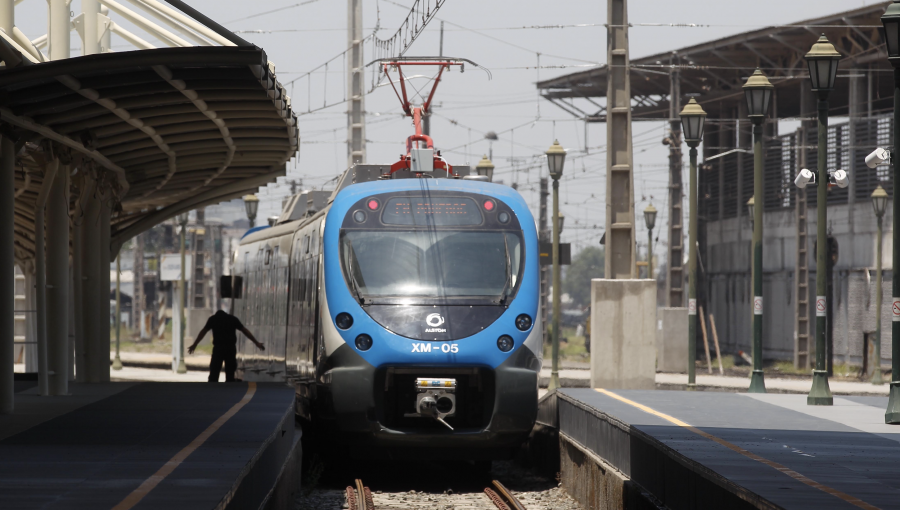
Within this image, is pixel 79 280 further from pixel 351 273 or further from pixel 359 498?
pixel 359 498

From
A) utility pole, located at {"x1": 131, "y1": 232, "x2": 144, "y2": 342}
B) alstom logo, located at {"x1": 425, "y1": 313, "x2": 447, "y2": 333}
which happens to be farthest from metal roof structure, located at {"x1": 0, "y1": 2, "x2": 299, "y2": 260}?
utility pole, located at {"x1": 131, "y1": 232, "x2": 144, "y2": 342}

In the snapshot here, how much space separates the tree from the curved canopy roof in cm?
15633

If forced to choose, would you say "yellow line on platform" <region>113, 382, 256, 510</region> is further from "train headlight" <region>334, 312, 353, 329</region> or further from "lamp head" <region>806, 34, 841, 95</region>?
"lamp head" <region>806, 34, 841, 95</region>

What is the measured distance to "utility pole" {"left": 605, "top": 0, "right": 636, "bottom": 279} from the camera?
65.6 feet

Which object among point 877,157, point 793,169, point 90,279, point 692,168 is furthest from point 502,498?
point 793,169

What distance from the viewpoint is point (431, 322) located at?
14.4 metres

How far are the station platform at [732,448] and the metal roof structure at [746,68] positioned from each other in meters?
23.6

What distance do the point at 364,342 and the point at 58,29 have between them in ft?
18.8

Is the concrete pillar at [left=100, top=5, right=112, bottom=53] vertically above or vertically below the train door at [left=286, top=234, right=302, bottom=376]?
above

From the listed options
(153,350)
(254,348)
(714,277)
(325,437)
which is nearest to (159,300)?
(153,350)

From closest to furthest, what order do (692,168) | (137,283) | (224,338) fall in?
(224,338) → (692,168) → (137,283)

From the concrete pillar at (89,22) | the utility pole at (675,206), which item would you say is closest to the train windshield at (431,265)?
the concrete pillar at (89,22)

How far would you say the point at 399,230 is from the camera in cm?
1522

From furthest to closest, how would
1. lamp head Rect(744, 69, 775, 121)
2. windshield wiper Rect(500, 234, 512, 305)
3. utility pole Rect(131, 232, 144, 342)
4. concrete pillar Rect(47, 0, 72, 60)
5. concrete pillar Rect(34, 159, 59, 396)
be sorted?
1. utility pole Rect(131, 232, 144, 342)
2. lamp head Rect(744, 69, 775, 121)
3. concrete pillar Rect(34, 159, 59, 396)
4. concrete pillar Rect(47, 0, 72, 60)
5. windshield wiper Rect(500, 234, 512, 305)
